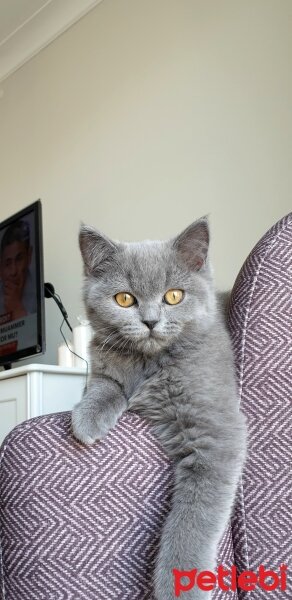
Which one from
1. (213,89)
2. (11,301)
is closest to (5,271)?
(11,301)

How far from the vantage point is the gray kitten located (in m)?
0.66

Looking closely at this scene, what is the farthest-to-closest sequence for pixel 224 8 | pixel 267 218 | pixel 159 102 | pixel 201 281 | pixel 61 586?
1. pixel 159 102
2. pixel 224 8
3. pixel 267 218
4. pixel 201 281
5. pixel 61 586

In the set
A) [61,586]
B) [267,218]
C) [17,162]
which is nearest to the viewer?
[61,586]

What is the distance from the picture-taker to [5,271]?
2570mm

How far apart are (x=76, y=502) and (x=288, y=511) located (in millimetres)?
249

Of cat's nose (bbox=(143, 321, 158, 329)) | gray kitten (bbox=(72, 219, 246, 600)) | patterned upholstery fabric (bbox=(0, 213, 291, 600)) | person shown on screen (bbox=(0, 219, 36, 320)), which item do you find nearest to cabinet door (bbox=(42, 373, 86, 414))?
person shown on screen (bbox=(0, 219, 36, 320))

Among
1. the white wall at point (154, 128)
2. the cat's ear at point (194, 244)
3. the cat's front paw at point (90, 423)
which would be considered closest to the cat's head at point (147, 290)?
the cat's ear at point (194, 244)

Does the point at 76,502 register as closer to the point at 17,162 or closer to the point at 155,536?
the point at 155,536

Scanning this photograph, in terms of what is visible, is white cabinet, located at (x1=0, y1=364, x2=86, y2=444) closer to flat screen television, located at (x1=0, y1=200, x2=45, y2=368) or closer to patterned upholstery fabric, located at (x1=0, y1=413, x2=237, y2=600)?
flat screen television, located at (x1=0, y1=200, x2=45, y2=368)

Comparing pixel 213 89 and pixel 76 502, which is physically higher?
pixel 213 89

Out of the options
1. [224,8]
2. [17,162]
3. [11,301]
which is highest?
[224,8]

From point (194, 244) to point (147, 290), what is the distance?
0.39 feet

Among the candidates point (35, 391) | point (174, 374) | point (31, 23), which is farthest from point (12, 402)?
point (31, 23)

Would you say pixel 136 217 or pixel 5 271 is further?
pixel 5 271
